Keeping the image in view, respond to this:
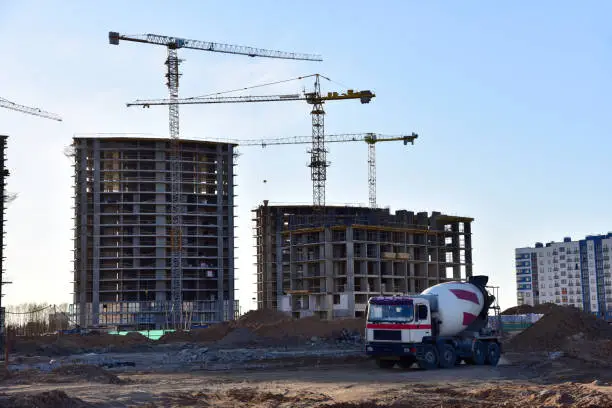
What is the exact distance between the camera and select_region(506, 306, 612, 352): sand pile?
161 ft

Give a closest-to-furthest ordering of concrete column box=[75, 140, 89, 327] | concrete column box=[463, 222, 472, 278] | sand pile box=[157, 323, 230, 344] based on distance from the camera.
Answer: sand pile box=[157, 323, 230, 344] < concrete column box=[463, 222, 472, 278] < concrete column box=[75, 140, 89, 327]

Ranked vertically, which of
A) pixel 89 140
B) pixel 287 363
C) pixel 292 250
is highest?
pixel 89 140

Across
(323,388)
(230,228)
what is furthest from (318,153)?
(323,388)

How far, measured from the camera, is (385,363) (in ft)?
122

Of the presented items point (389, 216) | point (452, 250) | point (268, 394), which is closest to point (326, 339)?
point (268, 394)

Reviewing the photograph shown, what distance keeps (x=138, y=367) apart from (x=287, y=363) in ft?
25.0

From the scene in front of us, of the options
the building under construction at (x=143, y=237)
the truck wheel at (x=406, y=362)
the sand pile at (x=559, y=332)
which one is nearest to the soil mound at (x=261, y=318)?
the sand pile at (x=559, y=332)

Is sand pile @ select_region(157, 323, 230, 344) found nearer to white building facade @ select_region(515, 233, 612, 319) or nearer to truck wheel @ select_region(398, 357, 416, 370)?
truck wheel @ select_region(398, 357, 416, 370)

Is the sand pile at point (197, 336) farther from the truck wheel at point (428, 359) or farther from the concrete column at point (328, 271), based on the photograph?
the truck wheel at point (428, 359)

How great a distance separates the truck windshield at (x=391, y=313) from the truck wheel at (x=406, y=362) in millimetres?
1890

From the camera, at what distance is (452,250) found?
12075 cm

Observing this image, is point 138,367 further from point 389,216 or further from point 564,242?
point 564,242

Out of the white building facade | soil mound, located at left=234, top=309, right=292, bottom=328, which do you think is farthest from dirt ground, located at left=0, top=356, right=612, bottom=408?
the white building facade

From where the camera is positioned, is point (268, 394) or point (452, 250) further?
point (452, 250)
